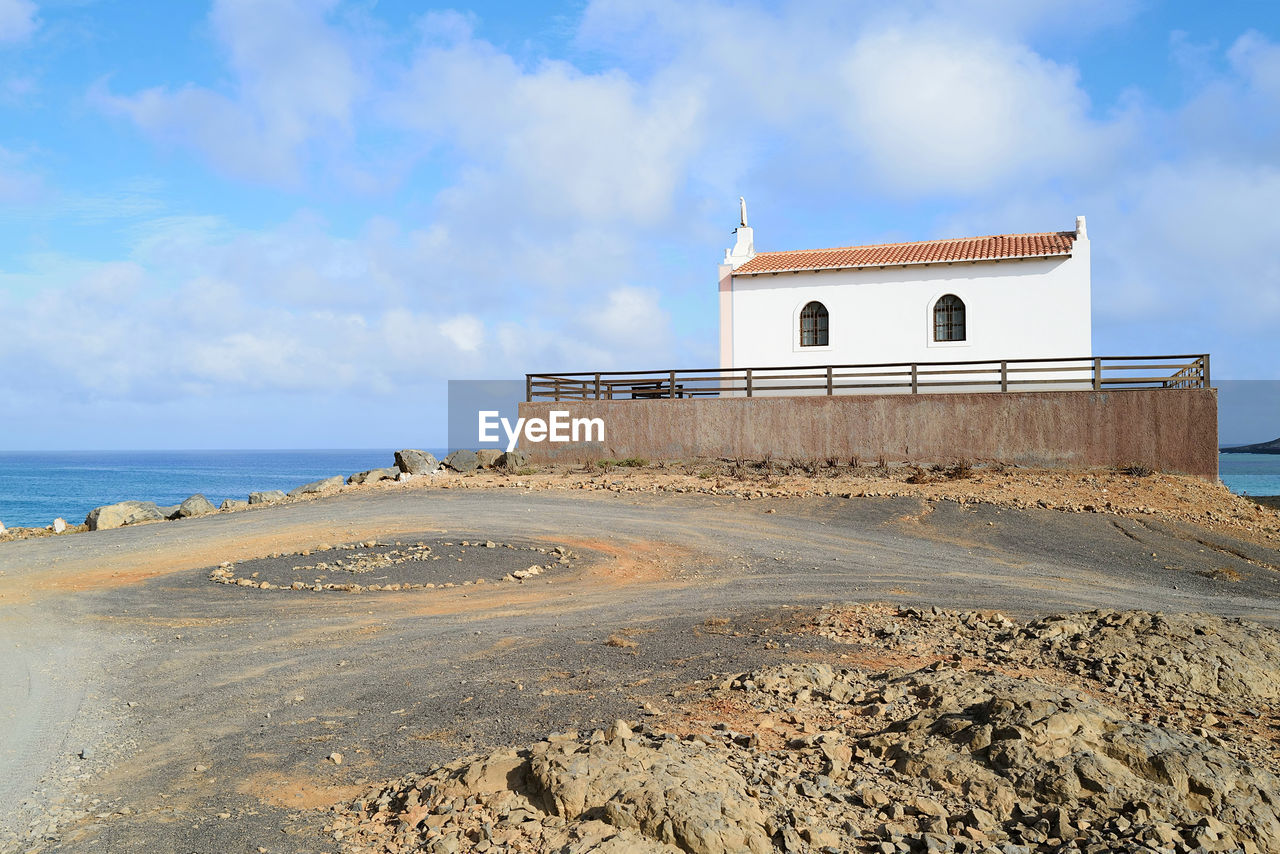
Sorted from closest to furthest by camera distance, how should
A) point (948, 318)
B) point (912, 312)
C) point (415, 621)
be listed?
1. point (415, 621)
2. point (948, 318)
3. point (912, 312)

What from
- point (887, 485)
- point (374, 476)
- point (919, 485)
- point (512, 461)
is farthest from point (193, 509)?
point (919, 485)

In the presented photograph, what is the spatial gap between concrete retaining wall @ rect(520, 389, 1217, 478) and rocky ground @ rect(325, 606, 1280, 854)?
56.0ft

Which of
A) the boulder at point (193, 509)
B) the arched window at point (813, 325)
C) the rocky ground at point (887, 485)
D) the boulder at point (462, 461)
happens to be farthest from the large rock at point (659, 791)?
the arched window at point (813, 325)

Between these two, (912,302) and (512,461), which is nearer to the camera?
(512,461)

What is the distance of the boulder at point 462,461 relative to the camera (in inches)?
1051

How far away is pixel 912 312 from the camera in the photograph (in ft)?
Result: 91.2

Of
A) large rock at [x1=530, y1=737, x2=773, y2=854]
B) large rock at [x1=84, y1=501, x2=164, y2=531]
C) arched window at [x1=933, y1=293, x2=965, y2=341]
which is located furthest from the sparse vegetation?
large rock at [x1=84, y1=501, x2=164, y2=531]

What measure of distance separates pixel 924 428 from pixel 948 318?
533 centimetres

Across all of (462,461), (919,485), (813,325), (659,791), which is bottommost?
(659,791)

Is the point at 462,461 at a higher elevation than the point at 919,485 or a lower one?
higher

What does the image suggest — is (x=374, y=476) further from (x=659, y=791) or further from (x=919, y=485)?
(x=659, y=791)

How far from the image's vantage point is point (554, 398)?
27609 millimetres

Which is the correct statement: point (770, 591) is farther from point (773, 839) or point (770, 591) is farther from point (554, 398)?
point (554, 398)

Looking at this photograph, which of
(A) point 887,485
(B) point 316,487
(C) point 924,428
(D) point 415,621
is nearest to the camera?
(D) point 415,621
